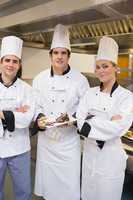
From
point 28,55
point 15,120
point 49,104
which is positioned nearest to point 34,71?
point 28,55

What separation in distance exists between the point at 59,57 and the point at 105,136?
55 centimetres


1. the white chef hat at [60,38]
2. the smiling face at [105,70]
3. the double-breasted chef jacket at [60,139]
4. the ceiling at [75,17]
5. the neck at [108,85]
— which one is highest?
the ceiling at [75,17]

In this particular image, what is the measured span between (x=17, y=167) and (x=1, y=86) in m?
0.48

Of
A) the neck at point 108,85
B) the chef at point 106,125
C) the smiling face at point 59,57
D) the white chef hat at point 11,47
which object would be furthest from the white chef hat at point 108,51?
the white chef hat at point 11,47

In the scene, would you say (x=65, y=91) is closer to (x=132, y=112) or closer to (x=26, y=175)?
(x=132, y=112)

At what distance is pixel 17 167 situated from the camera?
58.3 inches

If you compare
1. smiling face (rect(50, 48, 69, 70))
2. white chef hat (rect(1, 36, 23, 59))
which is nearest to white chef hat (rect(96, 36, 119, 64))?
smiling face (rect(50, 48, 69, 70))

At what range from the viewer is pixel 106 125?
133 cm

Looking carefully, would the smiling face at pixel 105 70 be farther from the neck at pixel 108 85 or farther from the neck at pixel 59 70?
the neck at pixel 59 70

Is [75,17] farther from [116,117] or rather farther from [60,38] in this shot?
[116,117]

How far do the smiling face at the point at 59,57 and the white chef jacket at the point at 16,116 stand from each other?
0.23 metres

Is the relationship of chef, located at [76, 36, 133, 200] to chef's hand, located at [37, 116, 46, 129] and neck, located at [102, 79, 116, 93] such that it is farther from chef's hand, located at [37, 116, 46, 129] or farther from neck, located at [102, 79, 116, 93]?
chef's hand, located at [37, 116, 46, 129]

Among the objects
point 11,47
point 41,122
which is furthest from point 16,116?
point 11,47

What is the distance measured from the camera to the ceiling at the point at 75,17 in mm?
1205
